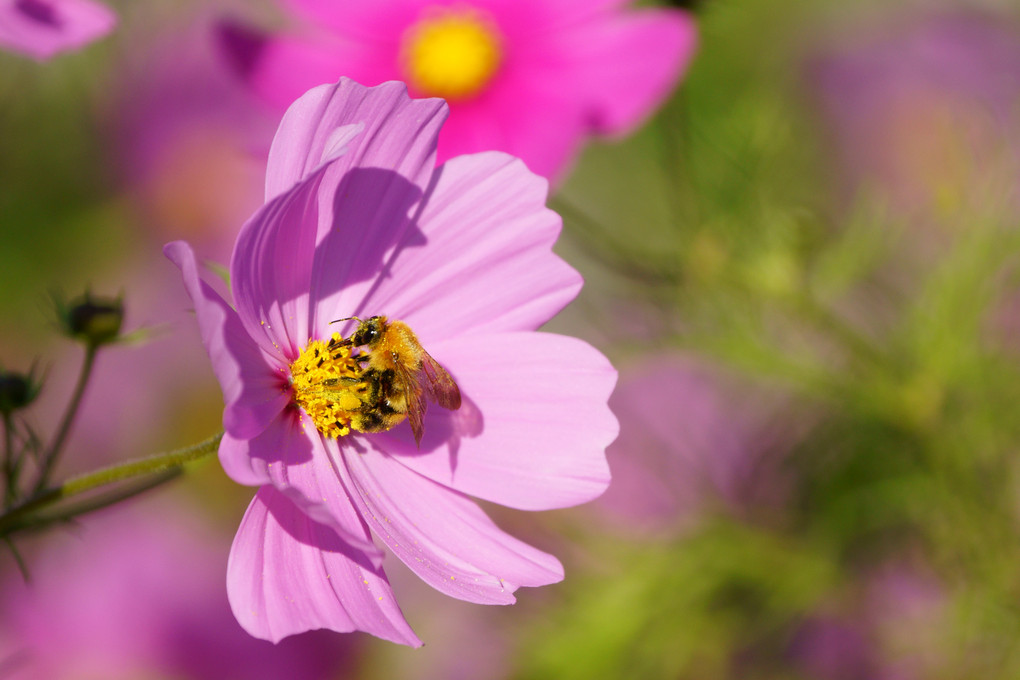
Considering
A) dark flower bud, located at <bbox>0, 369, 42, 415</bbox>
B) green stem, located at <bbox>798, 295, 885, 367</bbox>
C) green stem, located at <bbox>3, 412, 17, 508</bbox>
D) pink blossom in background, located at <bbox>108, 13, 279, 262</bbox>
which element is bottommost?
pink blossom in background, located at <bbox>108, 13, 279, 262</bbox>

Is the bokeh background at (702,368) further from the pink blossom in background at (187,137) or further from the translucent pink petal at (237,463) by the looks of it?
the translucent pink petal at (237,463)

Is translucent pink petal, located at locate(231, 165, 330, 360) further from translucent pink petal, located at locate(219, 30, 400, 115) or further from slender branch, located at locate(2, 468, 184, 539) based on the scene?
translucent pink petal, located at locate(219, 30, 400, 115)

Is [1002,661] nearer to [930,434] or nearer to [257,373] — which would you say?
[930,434]

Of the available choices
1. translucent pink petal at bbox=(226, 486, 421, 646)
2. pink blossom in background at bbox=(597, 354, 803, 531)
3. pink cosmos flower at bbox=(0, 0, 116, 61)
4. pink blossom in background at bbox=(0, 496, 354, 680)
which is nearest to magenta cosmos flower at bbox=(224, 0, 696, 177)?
pink cosmos flower at bbox=(0, 0, 116, 61)

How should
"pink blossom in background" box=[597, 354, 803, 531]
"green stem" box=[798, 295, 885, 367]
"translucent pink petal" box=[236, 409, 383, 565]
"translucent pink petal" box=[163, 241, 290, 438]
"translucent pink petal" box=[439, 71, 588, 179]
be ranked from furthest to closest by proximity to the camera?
"pink blossom in background" box=[597, 354, 803, 531], "green stem" box=[798, 295, 885, 367], "translucent pink petal" box=[439, 71, 588, 179], "translucent pink petal" box=[236, 409, 383, 565], "translucent pink petal" box=[163, 241, 290, 438]

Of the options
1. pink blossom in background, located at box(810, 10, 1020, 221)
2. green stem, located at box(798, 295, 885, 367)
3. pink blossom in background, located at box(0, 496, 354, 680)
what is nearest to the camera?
green stem, located at box(798, 295, 885, 367)

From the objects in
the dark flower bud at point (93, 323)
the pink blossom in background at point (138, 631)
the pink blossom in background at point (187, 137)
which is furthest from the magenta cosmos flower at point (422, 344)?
the pink blossom in background at point (187, 137)

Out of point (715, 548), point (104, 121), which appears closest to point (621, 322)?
point (715, 548)
